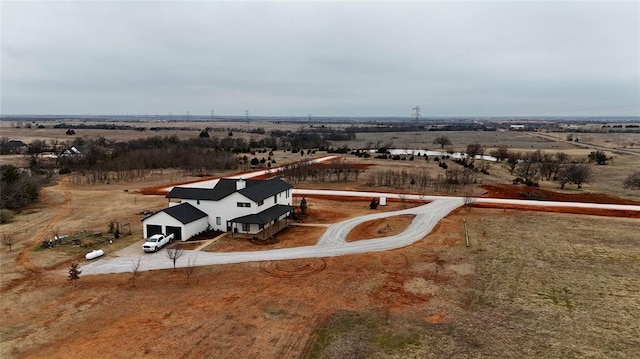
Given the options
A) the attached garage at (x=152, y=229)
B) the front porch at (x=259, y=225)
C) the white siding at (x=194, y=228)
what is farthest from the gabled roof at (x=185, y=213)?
the front porch at (x=259, y=225)

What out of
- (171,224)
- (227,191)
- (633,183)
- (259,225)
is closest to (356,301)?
(259,225)

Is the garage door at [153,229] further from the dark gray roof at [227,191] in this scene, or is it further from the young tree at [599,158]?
the young tree at [599,158]

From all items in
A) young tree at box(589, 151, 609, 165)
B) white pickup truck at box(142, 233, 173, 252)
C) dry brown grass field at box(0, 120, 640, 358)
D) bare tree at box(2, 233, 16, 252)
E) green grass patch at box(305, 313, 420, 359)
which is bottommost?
green grass patch at box(305, 313, 420, 359)

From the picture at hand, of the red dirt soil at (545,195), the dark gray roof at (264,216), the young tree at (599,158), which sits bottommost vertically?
the red dirt soil at (545,195)

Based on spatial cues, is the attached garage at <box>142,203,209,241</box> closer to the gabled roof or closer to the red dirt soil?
the gabled roof

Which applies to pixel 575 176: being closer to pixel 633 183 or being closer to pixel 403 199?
pixel 633 183

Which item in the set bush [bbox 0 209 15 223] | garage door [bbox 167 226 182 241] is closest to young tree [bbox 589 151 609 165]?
garage door [bbox 167 226 182 241]

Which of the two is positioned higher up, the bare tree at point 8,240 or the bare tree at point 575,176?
the bare tree at point 575,176
